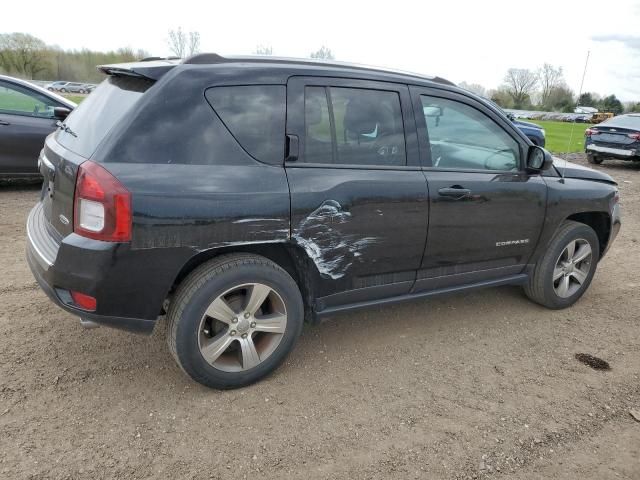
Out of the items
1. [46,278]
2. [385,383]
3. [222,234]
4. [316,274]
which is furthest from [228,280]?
[385,383]

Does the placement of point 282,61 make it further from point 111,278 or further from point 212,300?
point 111,278

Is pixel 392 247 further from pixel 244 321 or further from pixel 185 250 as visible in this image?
pixel 185 250

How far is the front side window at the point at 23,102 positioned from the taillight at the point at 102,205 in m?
5.49

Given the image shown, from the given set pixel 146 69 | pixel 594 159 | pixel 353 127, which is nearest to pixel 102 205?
pixel 146 69

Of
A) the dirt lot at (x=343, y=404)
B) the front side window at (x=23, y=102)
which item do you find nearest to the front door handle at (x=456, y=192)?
the dirt lot at (x=343, y=404)

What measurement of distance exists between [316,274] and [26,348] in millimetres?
1951

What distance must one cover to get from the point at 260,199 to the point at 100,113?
106cm

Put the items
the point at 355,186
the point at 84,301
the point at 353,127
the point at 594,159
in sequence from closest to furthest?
1. the point at 84,301
2. the point at 355,186
3. the point at 353,127
4. the point at 594,159

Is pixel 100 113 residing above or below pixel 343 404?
above

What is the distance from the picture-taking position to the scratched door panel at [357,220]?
9.74 ft

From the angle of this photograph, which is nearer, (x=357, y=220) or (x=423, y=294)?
(x=357, y=220)

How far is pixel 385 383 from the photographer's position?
3.21 metres

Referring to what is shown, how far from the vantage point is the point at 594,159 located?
1472 cm

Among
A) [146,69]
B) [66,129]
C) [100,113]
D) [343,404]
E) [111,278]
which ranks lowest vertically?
[343,404]
